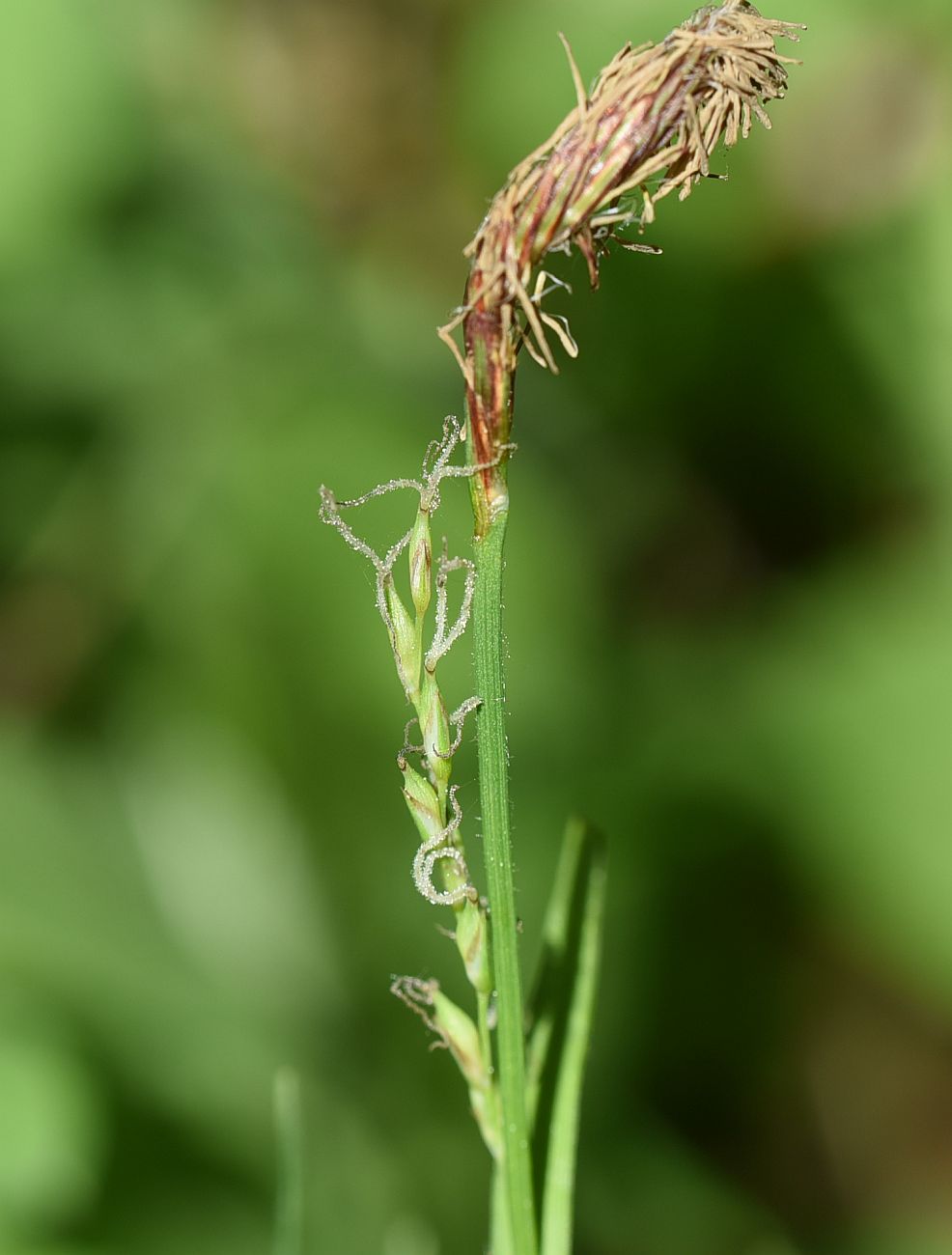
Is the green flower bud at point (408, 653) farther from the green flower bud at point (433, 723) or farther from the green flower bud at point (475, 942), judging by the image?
the green flower bud at point (475, 942)

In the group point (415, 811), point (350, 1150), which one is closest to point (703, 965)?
point (350, 1150)

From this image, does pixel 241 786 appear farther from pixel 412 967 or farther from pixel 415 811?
pixel 415 811

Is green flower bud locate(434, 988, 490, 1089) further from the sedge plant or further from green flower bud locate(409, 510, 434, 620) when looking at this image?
green flower bud locate(409, 510, 434, 620)

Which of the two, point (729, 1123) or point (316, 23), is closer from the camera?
point (729, 1123)

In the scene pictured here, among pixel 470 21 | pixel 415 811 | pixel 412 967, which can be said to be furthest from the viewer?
pixel 470 21

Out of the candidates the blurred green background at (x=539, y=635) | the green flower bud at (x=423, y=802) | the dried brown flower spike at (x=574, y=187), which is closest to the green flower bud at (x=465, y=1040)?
the green flower bud at (x=423, y=802)

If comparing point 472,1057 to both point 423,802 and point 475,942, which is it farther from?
point 423,802
